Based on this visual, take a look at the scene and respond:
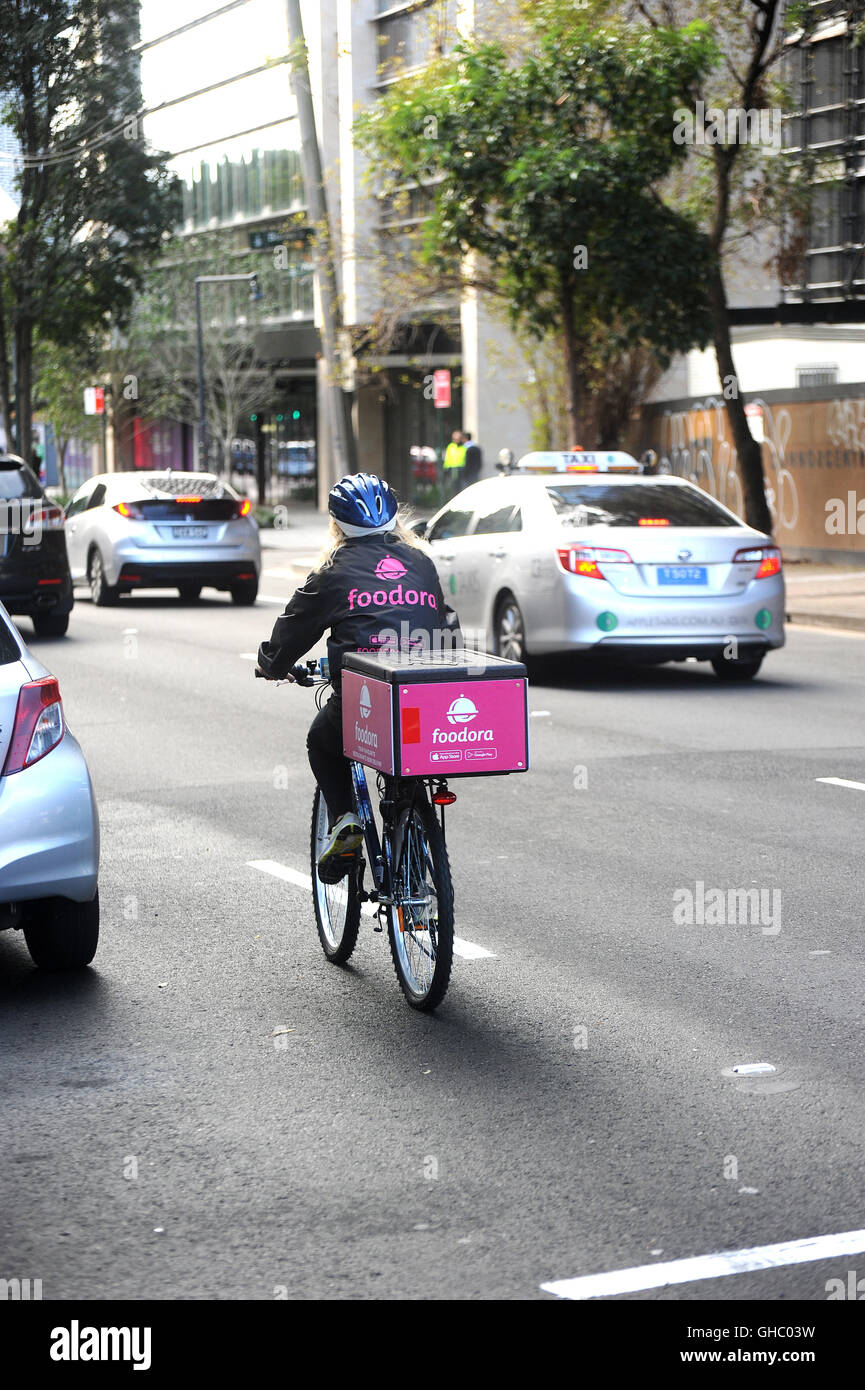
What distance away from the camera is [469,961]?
639 centimetres

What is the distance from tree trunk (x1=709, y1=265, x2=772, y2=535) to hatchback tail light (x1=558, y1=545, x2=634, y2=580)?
10529 millimetres

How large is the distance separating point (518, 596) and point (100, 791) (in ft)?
16.3

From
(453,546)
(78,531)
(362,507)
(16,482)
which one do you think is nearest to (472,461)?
(78,531)

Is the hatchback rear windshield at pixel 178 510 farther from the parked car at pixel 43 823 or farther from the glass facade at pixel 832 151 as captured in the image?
the parked car at pixel 43 823

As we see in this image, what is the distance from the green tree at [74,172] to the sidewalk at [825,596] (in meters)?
17.0

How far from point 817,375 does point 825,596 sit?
1388cm

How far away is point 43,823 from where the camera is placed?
593 centimetres

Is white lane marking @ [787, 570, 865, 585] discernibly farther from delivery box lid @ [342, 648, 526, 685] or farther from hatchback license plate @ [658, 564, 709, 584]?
delivery box lid @ [342, 648, 526, 685]

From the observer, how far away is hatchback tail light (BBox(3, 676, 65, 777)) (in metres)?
5.98

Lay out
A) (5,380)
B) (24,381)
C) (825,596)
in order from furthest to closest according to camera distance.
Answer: (5,380)
(24,381)
(825,596)

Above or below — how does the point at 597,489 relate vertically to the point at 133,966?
above

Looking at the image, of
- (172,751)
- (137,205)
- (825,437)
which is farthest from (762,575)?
(137,205)

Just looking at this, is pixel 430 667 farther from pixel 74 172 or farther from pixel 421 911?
pixel 74 172

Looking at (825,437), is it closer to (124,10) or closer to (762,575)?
(762,575)
